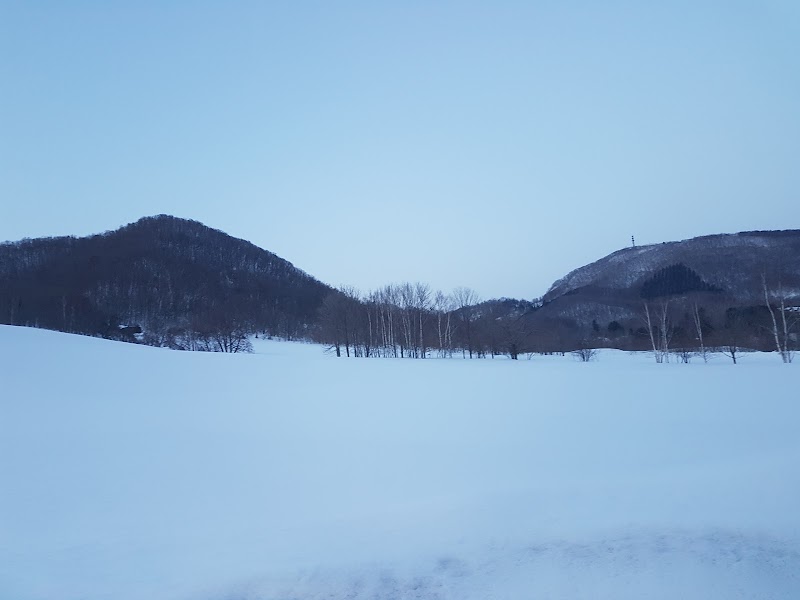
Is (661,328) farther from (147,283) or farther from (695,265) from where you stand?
(147,283)

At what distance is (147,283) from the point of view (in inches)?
3246

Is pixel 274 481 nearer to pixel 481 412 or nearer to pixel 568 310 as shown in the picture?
pixel 481 412

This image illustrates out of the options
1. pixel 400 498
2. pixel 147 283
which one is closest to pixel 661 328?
pixel 400 498

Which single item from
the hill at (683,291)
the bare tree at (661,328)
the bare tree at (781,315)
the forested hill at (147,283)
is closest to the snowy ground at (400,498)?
the bare tree at (781,315)

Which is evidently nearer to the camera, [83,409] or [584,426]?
[584,426]

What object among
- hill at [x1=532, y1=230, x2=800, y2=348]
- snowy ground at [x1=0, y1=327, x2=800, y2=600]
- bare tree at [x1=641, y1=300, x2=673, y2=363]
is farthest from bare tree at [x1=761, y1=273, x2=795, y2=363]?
snowy ground at [x1=0, y1=327, x2=800, y2=600]

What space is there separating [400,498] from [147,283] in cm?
8834

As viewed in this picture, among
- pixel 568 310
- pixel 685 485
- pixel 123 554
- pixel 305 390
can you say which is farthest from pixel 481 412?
pixel 568 310

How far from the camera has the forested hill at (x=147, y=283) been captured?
5762 cm

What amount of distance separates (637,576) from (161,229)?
12301 cm

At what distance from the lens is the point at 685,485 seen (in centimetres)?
679

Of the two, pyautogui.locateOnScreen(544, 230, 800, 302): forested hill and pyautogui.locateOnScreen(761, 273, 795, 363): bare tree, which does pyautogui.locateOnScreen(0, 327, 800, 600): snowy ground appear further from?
pyautogui.locateOnScreen(544, 230, 800, 302): forested hill

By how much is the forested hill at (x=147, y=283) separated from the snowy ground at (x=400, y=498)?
151 ft

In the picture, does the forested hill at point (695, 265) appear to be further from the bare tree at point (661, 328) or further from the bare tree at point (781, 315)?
the bare tree at point (781, 315)
